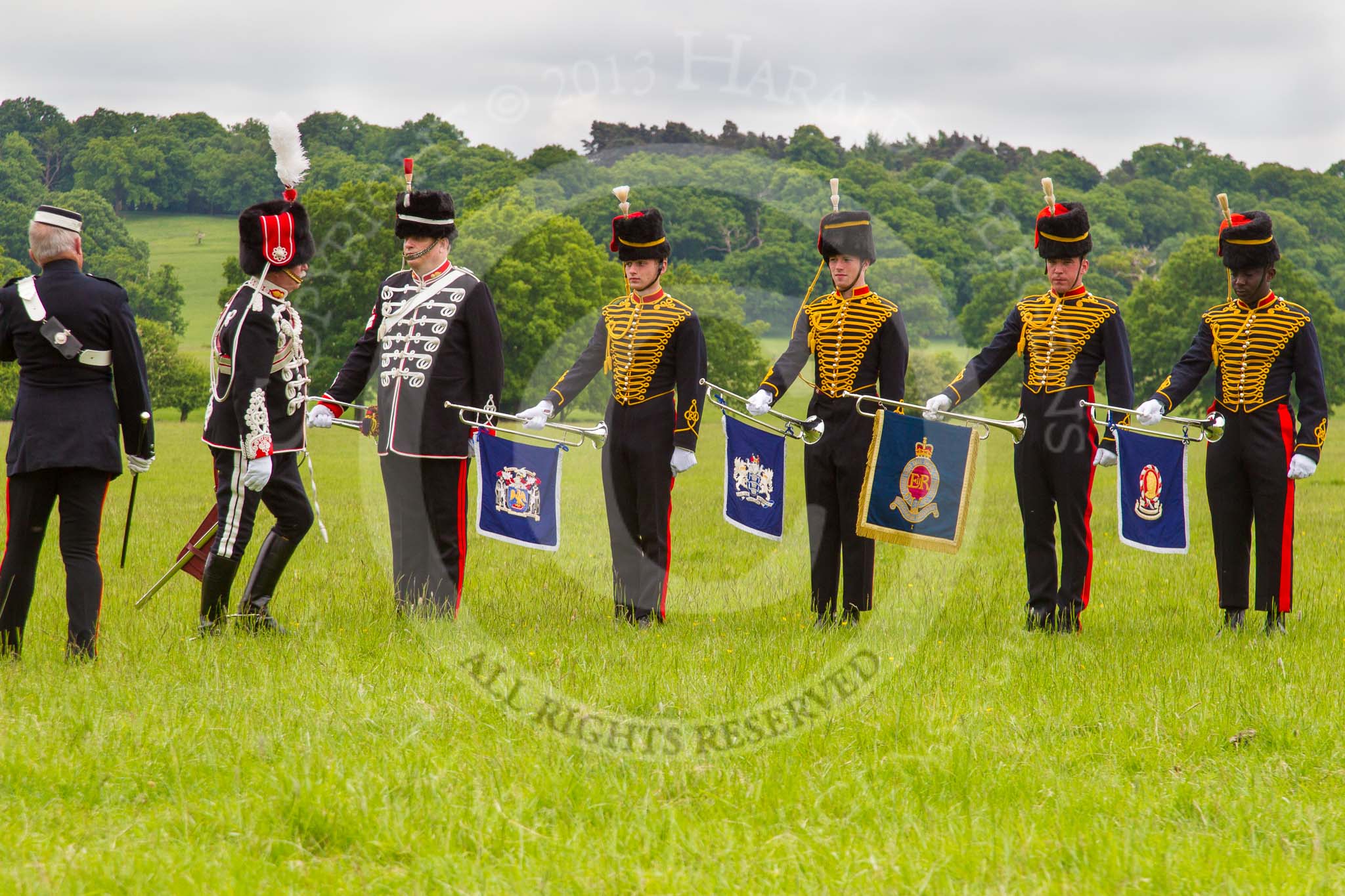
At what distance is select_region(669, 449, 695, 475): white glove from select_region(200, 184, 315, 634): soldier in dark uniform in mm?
2324

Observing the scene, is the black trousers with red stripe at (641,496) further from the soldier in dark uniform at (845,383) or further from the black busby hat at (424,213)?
the black busby hat at (424,213)

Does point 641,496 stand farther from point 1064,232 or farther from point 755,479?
point 1064,232

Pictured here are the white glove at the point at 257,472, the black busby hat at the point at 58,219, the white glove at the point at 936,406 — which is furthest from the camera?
the white glove at the point at 936,406

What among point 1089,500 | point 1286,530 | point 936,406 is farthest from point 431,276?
point 1286,530

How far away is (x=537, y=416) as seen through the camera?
8156mm

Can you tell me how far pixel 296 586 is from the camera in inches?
384

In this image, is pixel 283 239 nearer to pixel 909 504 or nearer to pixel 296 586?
pixel 296 586

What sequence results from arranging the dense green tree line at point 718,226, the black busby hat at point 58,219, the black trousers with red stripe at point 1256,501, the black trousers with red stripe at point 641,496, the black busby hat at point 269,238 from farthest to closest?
the dense green tree line at point 718,226 < the black trousers with red stripe at point 641,496 < the black trousers with red stripe at point 1256,501 < the black busby hat at point 269,238 < the black busby hat at point 58,219

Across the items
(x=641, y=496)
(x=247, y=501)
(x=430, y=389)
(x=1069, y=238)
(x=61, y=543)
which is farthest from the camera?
(x=641, y=496)

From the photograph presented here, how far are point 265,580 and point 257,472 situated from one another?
95cm

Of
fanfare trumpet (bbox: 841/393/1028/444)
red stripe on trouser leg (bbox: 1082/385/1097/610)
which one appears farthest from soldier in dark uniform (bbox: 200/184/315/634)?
red stripe on trouser leg (bbox: 1082/385/1097/610)

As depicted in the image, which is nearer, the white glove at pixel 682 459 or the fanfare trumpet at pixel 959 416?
the fanfare trumpet at pixel 959 416

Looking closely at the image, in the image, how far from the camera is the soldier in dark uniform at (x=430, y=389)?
7883mm

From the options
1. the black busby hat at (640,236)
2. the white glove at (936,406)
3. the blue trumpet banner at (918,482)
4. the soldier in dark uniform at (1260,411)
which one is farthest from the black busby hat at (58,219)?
the soldier in dark uniform at (1260,411)
